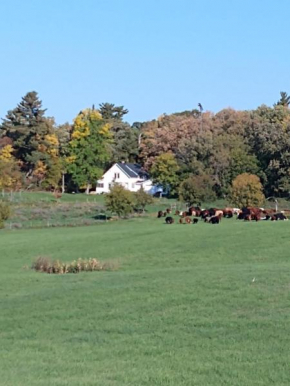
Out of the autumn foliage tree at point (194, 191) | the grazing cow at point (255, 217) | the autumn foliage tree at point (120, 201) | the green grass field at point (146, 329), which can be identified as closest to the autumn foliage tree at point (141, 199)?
the autumn foliage tree at point (120, 201)

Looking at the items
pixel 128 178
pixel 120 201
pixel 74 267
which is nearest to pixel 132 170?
pixel 128 178

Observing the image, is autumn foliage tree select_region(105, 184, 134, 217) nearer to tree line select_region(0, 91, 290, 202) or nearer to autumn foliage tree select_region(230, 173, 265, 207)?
autumn foliage tree select_region(230, 173, 265, 207)

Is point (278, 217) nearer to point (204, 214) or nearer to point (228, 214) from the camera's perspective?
point (228, 214)

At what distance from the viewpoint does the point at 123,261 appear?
30.3m

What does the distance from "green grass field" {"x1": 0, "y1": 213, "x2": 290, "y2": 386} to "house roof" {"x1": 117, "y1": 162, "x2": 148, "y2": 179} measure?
79369mm

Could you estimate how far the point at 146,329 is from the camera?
41.8 ft

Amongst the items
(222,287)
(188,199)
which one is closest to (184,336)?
(222,287)

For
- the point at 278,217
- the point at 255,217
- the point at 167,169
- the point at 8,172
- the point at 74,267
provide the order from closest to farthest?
the point at 74,267, the point at 255,217, the point at 278,217, the point at 8,172, the point at 167,169

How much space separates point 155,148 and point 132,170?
17.4 ft

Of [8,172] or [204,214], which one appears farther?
[8,172]

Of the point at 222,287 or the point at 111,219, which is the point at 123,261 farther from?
the point at 111,219

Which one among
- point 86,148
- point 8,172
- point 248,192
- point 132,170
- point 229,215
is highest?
point 86,148

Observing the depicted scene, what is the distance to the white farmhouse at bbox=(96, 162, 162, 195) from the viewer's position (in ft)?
338

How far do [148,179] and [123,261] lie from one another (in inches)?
2940
